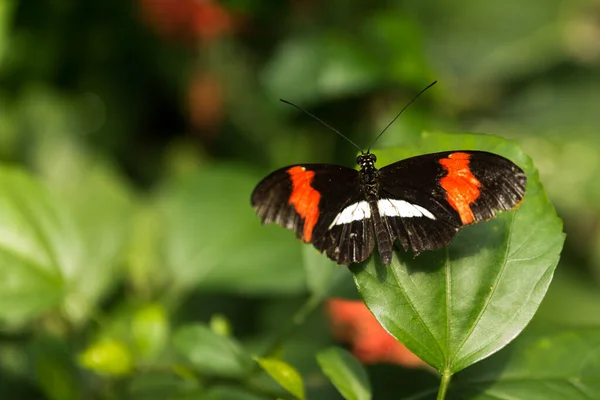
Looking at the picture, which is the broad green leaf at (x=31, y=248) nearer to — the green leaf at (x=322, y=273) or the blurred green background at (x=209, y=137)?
the blurred green background at (x=209, y=137)

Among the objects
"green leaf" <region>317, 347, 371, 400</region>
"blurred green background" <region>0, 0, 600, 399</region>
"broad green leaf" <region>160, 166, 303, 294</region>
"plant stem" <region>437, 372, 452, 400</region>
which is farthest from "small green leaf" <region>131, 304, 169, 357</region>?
"plant stem" <region>437, 372, 452, 400</region>

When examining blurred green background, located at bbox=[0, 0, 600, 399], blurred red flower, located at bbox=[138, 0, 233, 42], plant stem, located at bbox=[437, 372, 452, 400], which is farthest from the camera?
blurred red flower, located at bbox=[138, 0, 233, 42]

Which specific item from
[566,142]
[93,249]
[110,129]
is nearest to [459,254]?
[93,249]

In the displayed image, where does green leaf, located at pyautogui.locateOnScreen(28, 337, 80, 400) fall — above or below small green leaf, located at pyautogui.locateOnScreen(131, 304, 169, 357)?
below

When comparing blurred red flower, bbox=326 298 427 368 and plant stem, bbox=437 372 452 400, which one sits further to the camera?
blurred red flower, bbox=326 298 427 368

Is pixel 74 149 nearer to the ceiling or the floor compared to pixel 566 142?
nearer to the ceiling

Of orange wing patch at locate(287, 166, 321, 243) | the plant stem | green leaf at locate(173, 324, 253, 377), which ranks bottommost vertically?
the plant stem

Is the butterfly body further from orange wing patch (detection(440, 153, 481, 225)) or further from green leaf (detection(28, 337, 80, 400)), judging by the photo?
green leaf (detection(28, 337, 80, 400))

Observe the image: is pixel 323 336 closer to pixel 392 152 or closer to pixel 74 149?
pixel 392 152
